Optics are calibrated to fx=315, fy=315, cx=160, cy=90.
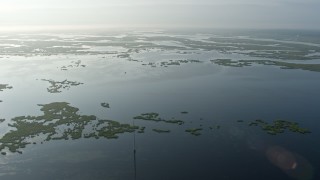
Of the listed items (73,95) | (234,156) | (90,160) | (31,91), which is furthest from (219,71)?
(90,160)

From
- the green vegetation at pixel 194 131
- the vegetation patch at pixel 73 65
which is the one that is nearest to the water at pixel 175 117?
the green vegetation at pixel 194 131

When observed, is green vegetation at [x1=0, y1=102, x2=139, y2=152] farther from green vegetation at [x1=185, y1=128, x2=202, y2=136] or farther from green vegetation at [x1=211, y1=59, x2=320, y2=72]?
green vegetation at [x1=211, y1=59, x2=320, y2=72]

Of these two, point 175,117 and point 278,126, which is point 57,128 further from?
point 278,126

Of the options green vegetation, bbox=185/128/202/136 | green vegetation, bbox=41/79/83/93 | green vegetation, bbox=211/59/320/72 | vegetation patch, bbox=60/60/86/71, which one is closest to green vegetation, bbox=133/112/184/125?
green vegetation, bbox=185/128/202/136

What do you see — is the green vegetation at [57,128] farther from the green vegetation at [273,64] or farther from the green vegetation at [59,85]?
the green vegetation at [273,64]

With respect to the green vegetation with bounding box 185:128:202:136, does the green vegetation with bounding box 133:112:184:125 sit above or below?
above

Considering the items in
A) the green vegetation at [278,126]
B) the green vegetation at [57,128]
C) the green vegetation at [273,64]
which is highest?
the green vegetation at [273,64]
